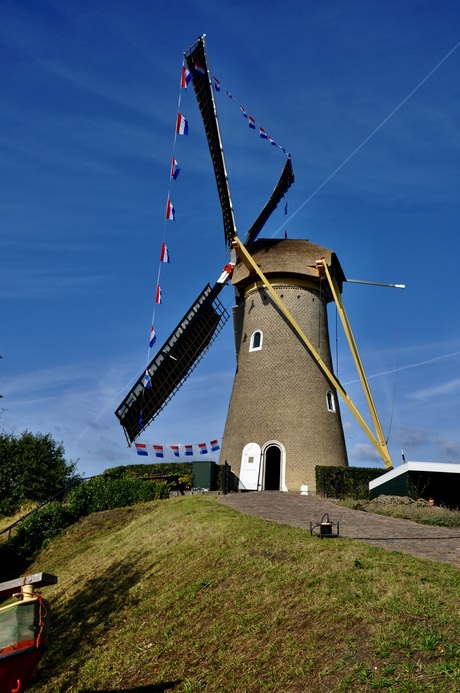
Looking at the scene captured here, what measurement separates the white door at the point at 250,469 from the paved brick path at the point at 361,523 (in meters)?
3.35

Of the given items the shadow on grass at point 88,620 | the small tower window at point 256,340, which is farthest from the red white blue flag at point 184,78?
the shadow on grass at point 88,620

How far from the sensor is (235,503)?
19359 mm

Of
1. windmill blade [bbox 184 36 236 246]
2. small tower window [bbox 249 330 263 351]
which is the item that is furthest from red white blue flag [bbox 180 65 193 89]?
small tower window [bbox 249 330 263 351]

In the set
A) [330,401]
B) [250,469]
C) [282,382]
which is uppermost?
[282,382]

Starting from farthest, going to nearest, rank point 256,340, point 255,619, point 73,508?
point 256,340
point 73,508
point 255,619

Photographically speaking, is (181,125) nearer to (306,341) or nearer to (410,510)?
(306,341)

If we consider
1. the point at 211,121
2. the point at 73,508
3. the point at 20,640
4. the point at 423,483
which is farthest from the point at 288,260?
the point at 20,640

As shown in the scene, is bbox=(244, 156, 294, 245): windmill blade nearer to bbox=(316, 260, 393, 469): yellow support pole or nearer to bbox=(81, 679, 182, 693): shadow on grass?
bbox=(316, 260, 393, 469): yellow support pole

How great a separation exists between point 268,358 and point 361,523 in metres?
12.4

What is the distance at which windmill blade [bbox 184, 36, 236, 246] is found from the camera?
28844mm

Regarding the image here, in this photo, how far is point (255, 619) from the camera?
29.6 feet

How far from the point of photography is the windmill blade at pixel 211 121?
2884 cm

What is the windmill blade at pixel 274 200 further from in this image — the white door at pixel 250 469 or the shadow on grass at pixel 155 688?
the shadow on grass at pixel 155 688

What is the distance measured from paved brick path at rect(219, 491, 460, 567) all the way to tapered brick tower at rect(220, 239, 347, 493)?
3.53 meters
